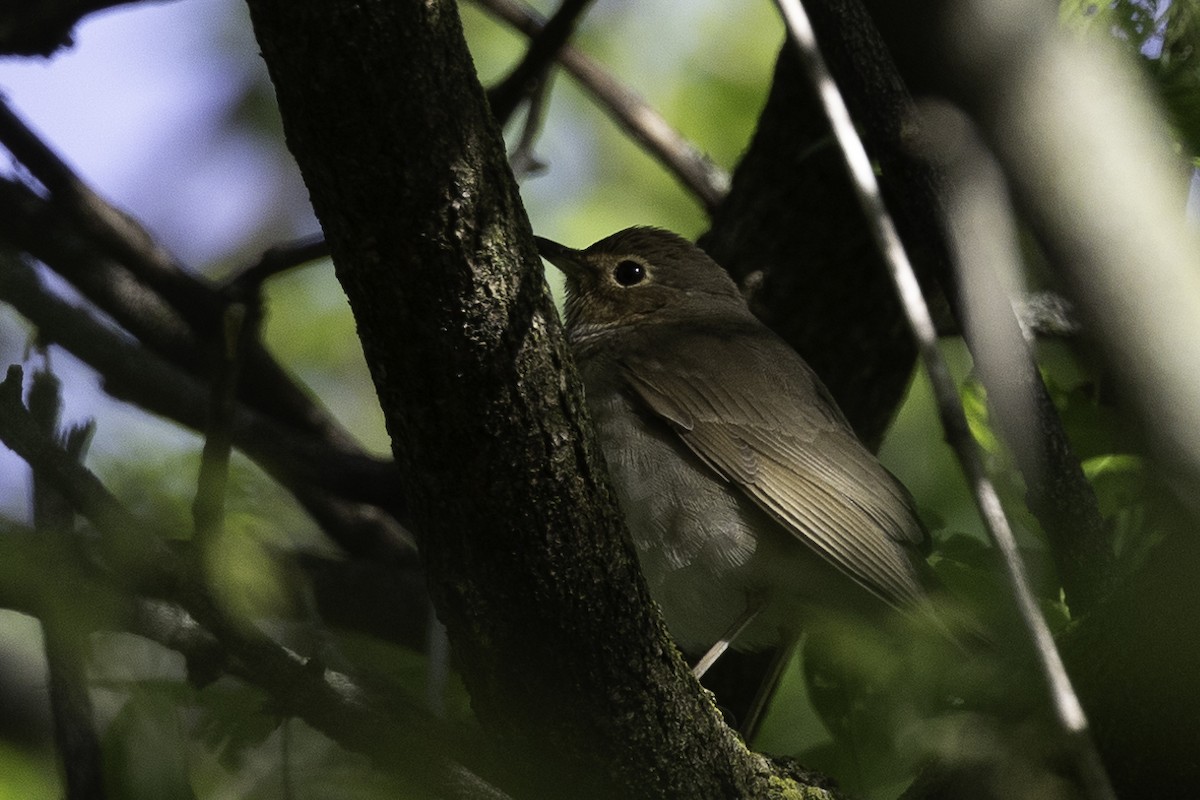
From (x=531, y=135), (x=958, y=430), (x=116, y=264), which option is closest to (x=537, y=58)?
(x=531, y=135)

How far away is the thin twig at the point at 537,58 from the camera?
6.01 meters

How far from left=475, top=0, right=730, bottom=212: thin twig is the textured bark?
11.5 feet

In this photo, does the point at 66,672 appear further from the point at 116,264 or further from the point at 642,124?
the point at 642,124

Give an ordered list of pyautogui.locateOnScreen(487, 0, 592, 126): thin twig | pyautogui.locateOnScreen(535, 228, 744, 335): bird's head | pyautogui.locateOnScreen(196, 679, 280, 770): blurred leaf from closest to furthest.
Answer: pyautogui.locateOnScreen(196, 679, 280, 770): blurred leaf
pyautogui.locateOnScreen(487, 0, 592, 126): thin twig
pyautogui.locateOnScreen(535, 228, 744, 335): bird's head

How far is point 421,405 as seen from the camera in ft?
10.3

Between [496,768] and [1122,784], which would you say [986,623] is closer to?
[1122,784]

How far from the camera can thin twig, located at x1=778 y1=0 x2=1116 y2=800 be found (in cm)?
311

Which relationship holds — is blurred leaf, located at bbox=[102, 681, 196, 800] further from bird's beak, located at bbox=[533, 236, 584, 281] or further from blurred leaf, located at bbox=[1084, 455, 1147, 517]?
bird's beak, located at bbox=[533, 236, 584, 281]

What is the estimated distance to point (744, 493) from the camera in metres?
5.07

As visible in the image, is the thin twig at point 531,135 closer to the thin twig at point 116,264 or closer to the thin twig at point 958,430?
the thin twig at point 116,264

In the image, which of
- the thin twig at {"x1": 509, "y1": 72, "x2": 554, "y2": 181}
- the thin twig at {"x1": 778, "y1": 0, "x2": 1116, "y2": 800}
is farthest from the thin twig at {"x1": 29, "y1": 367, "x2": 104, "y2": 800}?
the thin twig at {"x1": 509, "y1": 72, "x2": 554, "y2": 181}

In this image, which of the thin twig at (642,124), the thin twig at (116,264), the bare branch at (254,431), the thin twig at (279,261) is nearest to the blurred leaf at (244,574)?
the bare branch at (254,431)

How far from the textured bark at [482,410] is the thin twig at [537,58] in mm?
3117

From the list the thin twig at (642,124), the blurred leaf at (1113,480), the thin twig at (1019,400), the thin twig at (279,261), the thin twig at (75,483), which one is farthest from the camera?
the thin twig at (642,124)
